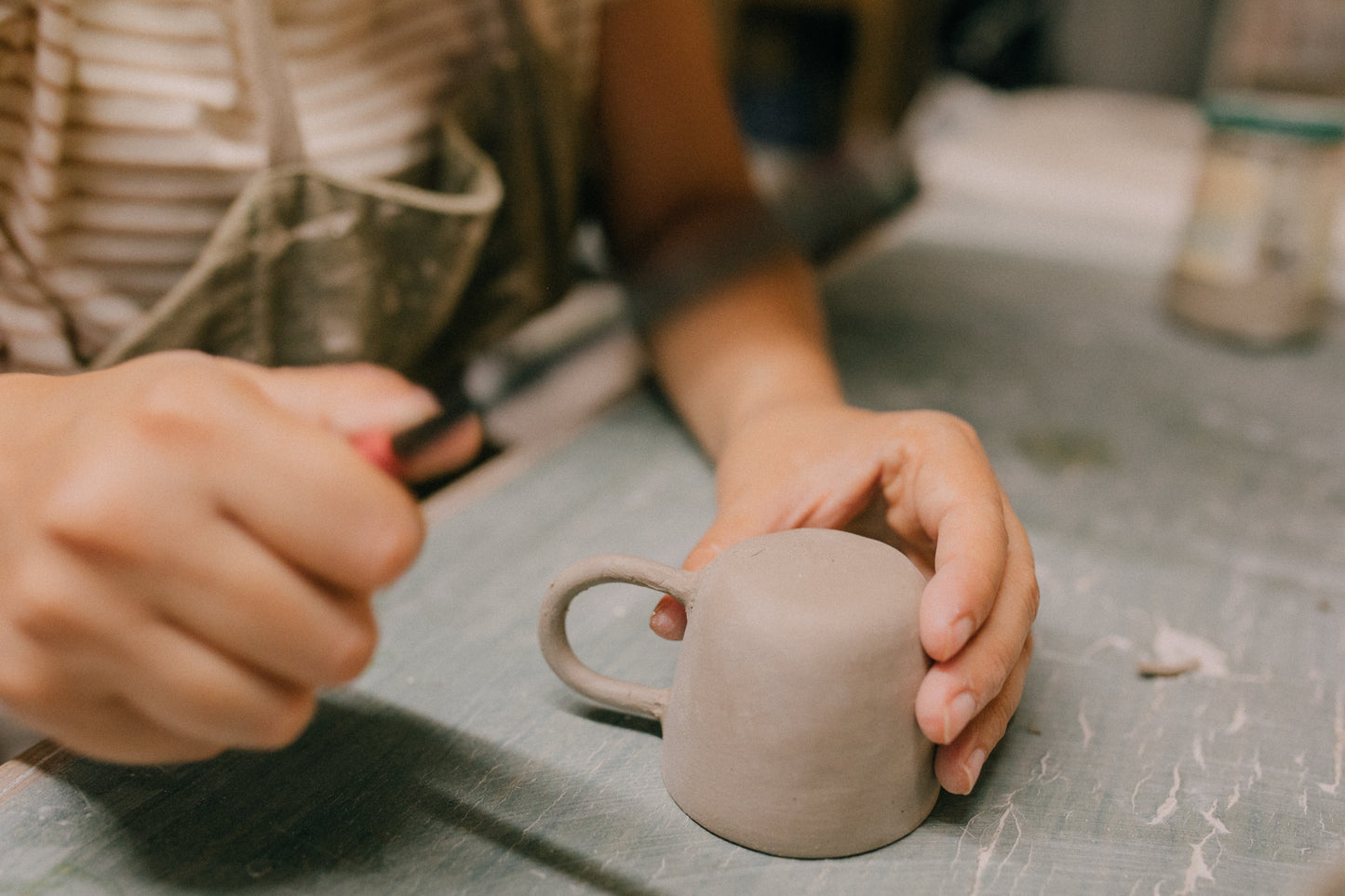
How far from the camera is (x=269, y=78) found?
2.63ft

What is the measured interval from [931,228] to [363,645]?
1554mm

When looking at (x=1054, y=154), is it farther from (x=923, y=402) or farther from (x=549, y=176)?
(x=549, y=176)

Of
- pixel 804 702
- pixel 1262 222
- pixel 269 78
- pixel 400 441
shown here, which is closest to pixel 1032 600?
pixel 804 702

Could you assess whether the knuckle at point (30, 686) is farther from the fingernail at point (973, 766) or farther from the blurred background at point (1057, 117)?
the blurred background at point (1057, 117)

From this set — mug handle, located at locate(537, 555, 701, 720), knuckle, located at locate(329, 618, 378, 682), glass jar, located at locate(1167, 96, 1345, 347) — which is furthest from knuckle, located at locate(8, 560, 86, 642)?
glass jar, located at locate(1167, 96, 1345, 347)

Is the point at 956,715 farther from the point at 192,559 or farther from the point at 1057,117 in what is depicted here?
the point at 1057,117

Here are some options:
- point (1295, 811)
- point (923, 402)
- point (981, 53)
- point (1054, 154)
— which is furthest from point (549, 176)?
point (981, 53)

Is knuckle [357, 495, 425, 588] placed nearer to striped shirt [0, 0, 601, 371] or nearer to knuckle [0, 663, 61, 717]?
knuckle [0, 663, 61, 717]

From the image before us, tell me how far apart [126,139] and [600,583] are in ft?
1.84

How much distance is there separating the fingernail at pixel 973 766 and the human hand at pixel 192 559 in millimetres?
343

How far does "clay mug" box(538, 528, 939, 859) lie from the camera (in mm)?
491

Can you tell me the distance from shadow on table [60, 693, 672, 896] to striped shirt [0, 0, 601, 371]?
425 mm

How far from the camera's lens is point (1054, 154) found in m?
2.04

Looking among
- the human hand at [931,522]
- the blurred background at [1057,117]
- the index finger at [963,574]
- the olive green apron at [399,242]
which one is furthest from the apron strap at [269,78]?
the blurred background at [1057,117]
